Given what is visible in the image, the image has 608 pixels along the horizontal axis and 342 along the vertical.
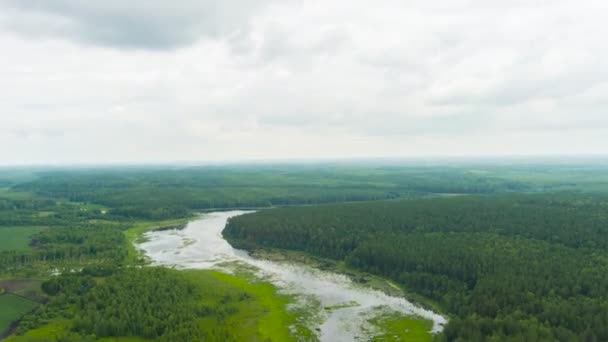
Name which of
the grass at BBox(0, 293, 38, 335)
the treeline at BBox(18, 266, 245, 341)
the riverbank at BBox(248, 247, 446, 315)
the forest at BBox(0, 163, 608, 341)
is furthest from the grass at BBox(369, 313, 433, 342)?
the grass at BBox(0, 293, 38, 335)

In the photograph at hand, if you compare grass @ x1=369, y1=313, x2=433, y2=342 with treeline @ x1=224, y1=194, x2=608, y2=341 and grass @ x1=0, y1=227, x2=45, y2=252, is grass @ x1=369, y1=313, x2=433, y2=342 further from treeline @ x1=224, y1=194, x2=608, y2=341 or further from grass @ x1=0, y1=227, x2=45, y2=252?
grass @ x1=0, y1=227, x2=45, y2=252

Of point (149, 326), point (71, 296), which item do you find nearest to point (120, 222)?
point (71, 296)

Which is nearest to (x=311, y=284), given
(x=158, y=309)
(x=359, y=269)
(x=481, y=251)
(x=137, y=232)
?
(x=359, y=269)

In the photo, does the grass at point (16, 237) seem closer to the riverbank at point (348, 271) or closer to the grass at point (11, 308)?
the grass at point (11, 308)

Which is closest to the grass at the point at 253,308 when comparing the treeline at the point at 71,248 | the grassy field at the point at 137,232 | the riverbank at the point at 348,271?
the riverbank at the point at 348,271

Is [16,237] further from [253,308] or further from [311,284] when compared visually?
[311,284]

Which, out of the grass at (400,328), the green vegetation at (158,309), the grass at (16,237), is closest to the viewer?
the green vegetation at (158,309)
